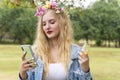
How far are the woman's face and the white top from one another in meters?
0.23

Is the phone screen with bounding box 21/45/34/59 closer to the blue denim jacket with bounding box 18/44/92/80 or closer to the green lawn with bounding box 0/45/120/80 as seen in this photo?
the blue denim jacket with bounding box 18/44/92/80

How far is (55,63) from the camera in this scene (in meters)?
2.54

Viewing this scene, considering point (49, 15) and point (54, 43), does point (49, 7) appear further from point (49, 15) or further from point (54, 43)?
point (54, 43)

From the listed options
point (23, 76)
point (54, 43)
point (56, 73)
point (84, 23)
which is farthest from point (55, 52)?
point (84, 23)

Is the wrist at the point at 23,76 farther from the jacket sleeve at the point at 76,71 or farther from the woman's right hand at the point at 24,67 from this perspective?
the jacket sleeve at the point at 76,71

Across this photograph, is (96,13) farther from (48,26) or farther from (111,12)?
(48,26)

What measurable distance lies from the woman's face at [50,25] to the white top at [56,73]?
232 millimetres

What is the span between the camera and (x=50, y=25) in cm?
257

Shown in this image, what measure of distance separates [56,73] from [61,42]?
248 mm

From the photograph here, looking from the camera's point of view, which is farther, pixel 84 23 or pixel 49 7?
pixel 84 23

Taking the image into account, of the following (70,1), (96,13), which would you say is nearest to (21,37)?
(96,13)

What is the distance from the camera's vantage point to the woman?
247 cm

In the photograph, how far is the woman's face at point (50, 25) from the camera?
2562mm

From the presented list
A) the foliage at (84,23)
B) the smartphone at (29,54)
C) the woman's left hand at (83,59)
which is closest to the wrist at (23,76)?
the smartphone at (29,54)
